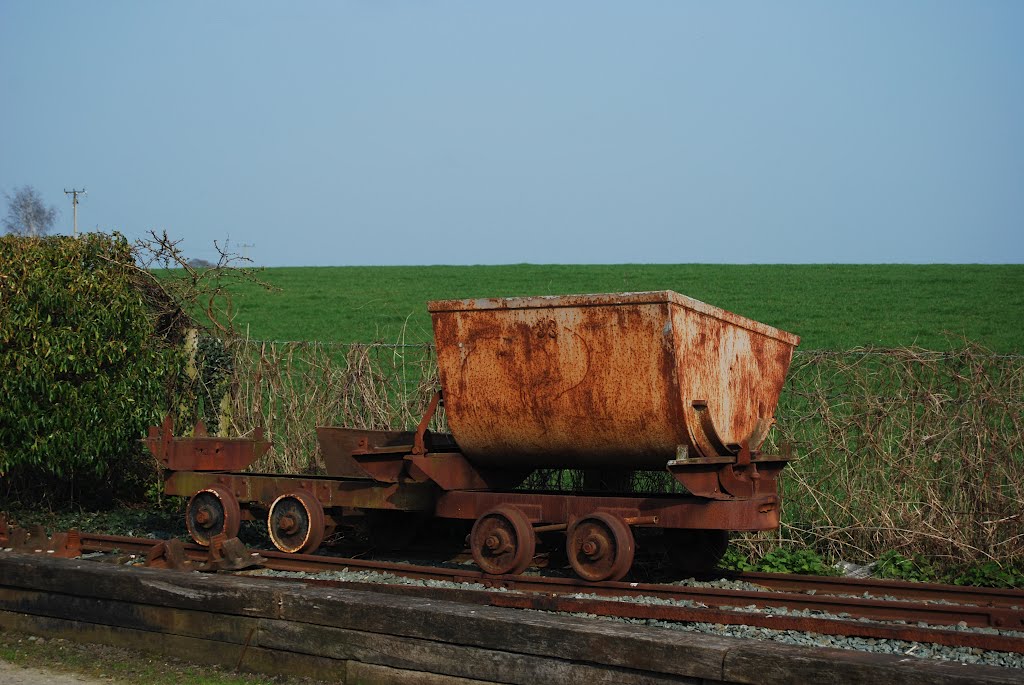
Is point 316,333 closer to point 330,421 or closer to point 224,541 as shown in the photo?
point 330,421

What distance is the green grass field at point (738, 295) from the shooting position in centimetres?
3098

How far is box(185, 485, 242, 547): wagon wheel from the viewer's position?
1006cm

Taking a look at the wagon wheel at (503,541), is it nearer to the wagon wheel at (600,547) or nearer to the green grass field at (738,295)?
the wagon wheel at (600,547)

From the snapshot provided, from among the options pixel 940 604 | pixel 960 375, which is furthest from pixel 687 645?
pixel 960 375

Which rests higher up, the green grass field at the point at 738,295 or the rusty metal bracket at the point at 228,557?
the green grass field at the point at 738,295

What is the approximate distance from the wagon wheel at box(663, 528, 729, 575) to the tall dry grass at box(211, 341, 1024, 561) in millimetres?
1357

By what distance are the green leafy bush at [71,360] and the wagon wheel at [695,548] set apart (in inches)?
261

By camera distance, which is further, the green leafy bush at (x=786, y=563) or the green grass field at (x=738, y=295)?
the green grass field at (x=738, y=295)

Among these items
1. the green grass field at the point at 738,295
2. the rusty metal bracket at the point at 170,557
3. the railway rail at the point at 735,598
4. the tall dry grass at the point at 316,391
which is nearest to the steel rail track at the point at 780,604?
the railway rail at the point at 735,598

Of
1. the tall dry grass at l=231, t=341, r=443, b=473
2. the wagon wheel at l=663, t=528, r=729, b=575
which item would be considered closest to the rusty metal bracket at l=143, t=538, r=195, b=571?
the wagon wheel at l=663, t=528, r=729, b=575

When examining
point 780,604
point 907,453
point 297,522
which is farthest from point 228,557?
point 907,453

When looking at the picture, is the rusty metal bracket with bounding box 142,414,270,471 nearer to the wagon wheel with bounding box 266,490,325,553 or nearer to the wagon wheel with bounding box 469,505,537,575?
the wagon wheel with bounding box 266,490,325,553

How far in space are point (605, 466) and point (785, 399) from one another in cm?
315

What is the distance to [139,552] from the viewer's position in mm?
9727
